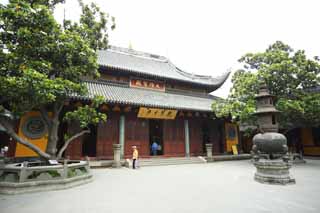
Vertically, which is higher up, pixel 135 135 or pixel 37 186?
pixel 135 135

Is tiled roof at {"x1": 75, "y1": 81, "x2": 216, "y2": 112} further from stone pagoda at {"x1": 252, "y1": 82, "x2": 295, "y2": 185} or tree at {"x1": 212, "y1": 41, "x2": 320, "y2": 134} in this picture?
stone pagoda at {"x1": 252, "y1": 82, "x2": 295, "y2": 185}

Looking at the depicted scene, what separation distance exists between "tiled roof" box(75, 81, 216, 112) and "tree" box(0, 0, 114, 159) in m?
3.04

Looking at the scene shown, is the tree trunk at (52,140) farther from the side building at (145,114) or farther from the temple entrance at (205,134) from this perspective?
the temple entrance at (205,134)

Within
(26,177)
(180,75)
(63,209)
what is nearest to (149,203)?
(63,209)

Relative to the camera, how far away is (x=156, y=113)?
11.3m

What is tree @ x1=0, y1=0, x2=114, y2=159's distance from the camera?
4.80 m

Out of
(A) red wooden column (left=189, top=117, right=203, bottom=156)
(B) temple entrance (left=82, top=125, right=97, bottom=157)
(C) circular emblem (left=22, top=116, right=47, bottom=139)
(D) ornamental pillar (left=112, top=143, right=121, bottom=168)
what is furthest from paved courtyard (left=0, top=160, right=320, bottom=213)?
(B) temple entrance (left=82, top=125, right=97, bottom=157)

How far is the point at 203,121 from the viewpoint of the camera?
13.4m

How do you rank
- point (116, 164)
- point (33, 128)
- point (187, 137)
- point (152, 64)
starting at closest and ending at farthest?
1. point (33, 128)
2. point (116, 164)
3. point (187, 137)
4. point (152, 64)

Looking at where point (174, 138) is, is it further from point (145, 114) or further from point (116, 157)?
point (116, 157)

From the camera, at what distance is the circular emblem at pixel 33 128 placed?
8.73 metres

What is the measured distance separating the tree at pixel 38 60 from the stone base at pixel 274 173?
5.42 m

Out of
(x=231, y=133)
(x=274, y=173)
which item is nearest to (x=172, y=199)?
(x=274, y=173)

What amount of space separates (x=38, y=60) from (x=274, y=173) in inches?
301
